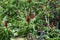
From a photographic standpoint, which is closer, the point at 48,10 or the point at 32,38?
the point at 32,38

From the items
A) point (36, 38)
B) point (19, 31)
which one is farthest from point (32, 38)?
point (19, 31)

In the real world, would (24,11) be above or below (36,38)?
above

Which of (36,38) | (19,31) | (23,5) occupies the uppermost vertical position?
(23,5)

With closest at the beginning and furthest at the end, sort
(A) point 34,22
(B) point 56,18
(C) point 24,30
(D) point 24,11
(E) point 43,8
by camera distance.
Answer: (C) point 24,30, (A) point 34,22, (D) point 24,11, (E) point 43,8, (B) point 56,18

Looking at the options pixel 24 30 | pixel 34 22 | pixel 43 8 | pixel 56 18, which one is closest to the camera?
pixel 24 30

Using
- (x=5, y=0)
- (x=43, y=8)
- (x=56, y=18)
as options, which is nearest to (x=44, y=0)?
(x=43, y=8)

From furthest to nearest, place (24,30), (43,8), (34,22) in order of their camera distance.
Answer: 1. (43,8)
2. (34,22)
3. (24,30)

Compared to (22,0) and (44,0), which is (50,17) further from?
(22,0)

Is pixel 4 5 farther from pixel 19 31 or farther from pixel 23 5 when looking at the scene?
pixel 19 31

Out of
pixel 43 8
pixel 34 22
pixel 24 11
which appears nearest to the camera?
pixel 34 22
